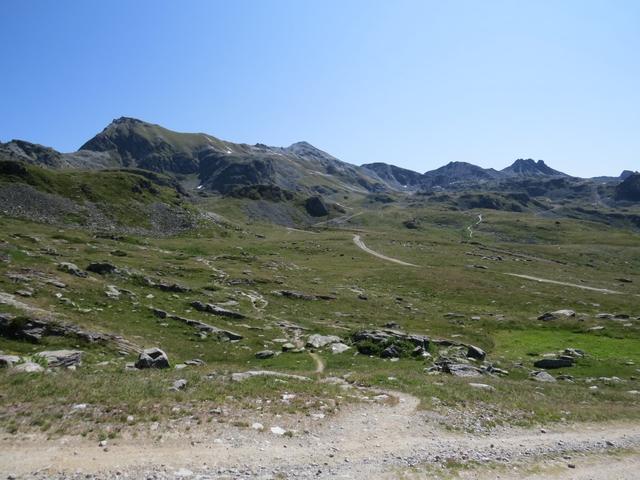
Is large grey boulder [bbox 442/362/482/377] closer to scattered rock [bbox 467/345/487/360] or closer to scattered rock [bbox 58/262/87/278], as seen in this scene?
scattered rock [bbox 467/345/487/360]

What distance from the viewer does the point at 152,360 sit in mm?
23859

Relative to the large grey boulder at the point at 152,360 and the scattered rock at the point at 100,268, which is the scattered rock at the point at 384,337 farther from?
the scattered rock at the point at 100,268

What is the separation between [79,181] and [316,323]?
114 m

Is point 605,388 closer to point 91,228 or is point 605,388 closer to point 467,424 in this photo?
point 467,424

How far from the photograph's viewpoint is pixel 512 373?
3034cm

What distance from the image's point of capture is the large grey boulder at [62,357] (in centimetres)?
2175

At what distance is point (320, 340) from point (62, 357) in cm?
1997

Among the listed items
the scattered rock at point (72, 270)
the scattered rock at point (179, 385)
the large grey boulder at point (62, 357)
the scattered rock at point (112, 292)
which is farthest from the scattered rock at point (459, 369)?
the scattered rock at point (72, 270)

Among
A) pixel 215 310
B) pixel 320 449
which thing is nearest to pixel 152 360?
pixel 320 449

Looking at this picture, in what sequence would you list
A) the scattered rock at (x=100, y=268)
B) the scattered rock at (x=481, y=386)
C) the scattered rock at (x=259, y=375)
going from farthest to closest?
1. the scattered rock at (x=100, y=268)
2. the scattered rock at (x=481, y=386)
3. the scattered rock at (x=259, y=375)

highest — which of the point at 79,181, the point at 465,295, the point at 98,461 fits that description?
the point at 79,181

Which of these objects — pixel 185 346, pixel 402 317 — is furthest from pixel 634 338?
pixel 185 346

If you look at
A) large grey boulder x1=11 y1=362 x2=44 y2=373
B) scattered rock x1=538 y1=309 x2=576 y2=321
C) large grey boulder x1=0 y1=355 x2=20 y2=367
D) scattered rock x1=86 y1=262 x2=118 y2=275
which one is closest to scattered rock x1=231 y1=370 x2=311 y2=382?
large grey boulder x1=11 y1=362 x2=44 y2=373

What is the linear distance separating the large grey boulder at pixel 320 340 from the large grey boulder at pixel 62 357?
17.8 metres
